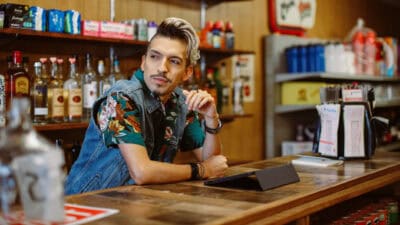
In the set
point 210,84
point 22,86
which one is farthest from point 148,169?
point 210,84

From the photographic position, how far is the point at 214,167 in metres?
1.92

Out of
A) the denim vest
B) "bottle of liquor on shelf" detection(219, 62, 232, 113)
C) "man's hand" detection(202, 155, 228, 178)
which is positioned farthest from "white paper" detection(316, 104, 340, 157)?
"bottle of liquor on shelf" detection(219, 62, 232, 113)

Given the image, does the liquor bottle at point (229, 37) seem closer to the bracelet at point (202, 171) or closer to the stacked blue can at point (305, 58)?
the stacked blue can at point (305, 58)

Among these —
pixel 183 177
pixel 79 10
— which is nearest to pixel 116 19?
pixel 79 10

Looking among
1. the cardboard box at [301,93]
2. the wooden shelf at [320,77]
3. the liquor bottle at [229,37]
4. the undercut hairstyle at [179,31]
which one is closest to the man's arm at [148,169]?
the undercut hairstyle at [179,31]

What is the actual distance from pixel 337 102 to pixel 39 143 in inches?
69.0

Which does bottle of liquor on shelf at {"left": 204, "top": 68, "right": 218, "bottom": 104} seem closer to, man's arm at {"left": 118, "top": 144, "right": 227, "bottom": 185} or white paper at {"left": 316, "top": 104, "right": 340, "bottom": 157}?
white paper at {"left": 316, "top": 104, "right": 340, "bottom": 157}

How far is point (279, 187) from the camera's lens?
1666mm

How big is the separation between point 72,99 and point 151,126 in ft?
2.65

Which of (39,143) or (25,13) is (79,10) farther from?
(39,143)

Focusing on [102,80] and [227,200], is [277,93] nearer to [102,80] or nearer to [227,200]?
[102,80]

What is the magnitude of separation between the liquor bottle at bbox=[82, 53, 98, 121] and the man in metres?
0.69

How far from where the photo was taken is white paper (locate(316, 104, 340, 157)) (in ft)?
7.82

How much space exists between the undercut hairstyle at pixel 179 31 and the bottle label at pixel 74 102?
0.82 meters
